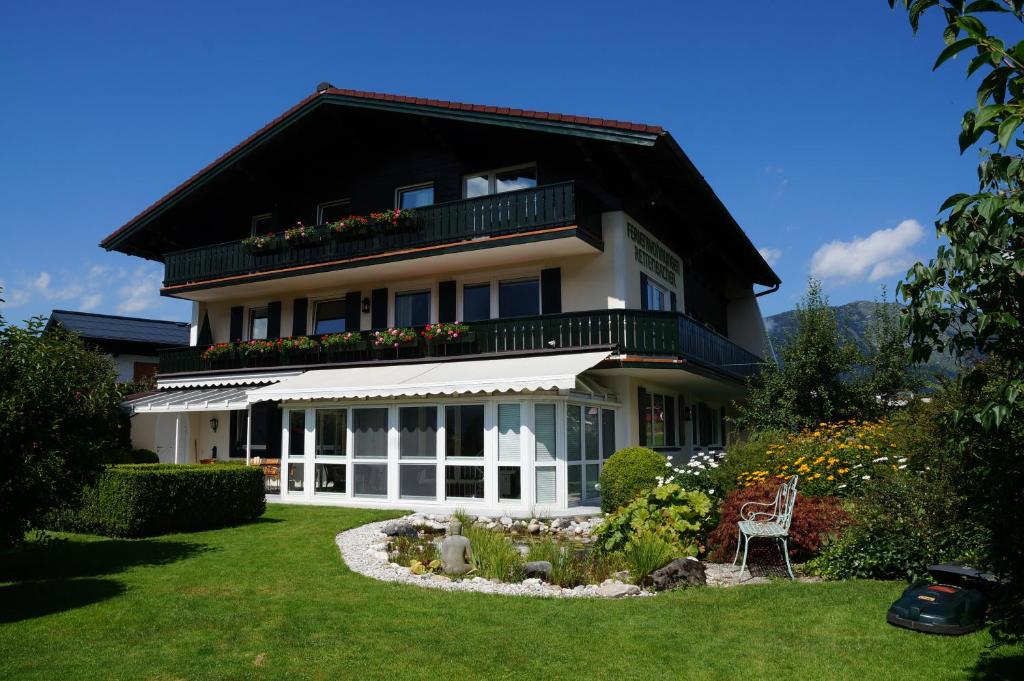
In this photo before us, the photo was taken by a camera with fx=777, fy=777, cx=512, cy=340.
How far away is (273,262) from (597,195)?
989 cm

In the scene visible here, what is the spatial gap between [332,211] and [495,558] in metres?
16.1

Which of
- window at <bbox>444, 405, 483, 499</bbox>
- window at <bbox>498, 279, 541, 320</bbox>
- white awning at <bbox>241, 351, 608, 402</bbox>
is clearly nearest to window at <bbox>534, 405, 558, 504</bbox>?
white awning at <bbox>241, 351, 608, 402</bbox>

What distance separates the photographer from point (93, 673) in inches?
240

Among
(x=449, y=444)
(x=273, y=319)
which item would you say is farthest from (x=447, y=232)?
(x=273, y=319)

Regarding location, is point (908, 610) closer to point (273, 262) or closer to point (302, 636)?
point (302, 636)

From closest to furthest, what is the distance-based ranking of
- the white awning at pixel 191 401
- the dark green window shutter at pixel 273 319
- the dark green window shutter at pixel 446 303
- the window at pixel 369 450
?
the window at pixel 369 450, the white awning at pixel 191 401, the dark green window shutter at pixel 446 303, the dark green window shutter at pixel 273 319

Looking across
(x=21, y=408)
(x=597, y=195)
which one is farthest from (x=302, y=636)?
(x=597, y=195)

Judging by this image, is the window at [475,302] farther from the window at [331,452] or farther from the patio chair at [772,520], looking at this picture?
the patio chair at [772,520]

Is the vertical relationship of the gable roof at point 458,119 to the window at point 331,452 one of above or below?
above

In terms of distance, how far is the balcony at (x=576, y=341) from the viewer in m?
17.5

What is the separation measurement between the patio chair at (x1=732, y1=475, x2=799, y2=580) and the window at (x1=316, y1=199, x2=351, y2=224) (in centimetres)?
1617

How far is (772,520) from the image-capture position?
33.6 feet

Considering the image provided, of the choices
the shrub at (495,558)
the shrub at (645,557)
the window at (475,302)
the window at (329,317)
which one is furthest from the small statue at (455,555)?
the window at (329,317)

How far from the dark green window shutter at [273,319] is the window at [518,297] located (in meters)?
7.93
